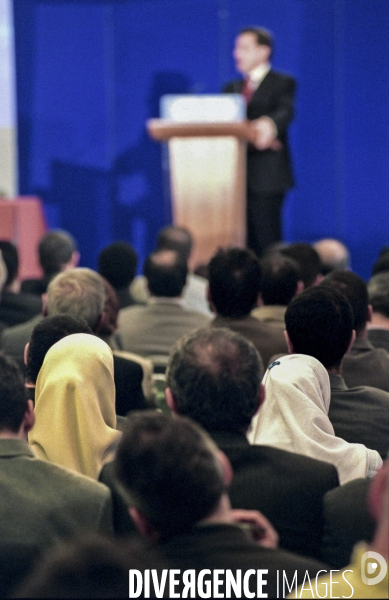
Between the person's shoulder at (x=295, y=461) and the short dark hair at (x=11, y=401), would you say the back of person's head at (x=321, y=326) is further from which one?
the short dark hair at (x=11, y=401)

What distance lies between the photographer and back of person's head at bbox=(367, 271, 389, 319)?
11.4 ft

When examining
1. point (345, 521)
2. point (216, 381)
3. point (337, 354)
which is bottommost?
point (345, 521)

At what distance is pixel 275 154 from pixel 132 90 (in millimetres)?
2031

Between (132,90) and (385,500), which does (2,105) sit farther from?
(385,500)

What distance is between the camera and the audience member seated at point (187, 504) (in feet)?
4.28

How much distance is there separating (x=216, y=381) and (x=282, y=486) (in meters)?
0.24

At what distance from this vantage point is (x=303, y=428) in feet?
7.08

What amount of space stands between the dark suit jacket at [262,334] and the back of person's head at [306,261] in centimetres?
105

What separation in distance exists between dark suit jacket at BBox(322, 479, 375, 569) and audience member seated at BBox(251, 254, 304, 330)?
1755 mm

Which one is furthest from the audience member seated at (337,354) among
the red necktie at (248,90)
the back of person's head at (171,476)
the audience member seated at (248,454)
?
the red necktie at (248,90)

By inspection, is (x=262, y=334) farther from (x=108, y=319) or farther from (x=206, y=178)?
(x=206, y=178)

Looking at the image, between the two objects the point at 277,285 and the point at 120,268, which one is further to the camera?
the point at 120,268

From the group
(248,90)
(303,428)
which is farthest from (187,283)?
(303,428)

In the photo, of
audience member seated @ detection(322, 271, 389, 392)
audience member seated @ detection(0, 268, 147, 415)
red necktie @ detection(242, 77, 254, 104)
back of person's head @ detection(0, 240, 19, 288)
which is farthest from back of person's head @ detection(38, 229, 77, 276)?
audience member seated @ detection(322, 271, 389, 392)
